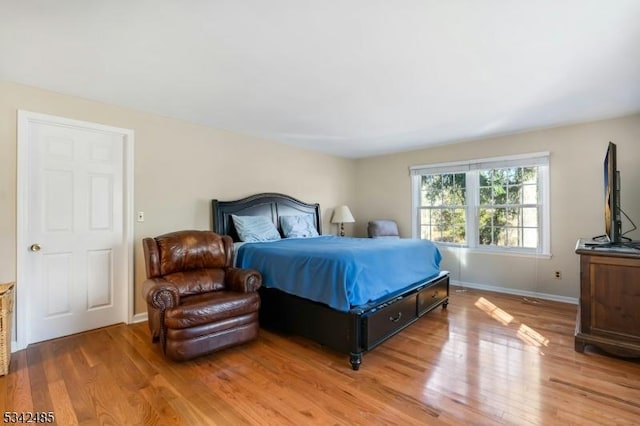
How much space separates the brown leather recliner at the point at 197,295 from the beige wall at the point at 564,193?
3.49 meters

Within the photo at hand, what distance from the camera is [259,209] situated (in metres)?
4.19

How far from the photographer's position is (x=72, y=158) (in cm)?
286

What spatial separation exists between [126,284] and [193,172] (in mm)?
1429

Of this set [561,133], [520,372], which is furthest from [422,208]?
[520,372]

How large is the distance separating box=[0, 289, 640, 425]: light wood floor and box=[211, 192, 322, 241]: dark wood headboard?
1487mm

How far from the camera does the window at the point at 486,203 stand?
4.11m

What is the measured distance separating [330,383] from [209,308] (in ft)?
3.50

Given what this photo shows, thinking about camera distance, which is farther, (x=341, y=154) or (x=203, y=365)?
(x=341, y=154)

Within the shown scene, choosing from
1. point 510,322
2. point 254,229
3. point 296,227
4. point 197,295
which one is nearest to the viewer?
→ point 197,295

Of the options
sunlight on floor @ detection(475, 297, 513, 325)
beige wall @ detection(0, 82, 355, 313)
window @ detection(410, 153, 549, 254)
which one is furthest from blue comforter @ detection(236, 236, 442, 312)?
window @ detection(410, 153, 549, 254)

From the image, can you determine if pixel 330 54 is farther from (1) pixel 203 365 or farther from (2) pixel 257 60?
(1) pixel 203 365

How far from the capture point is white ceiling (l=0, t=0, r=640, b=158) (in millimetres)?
1679

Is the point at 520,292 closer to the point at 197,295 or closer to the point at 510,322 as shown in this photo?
the point at 510,322

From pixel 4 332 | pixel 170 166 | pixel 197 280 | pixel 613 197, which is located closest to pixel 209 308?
pixel 197 280
